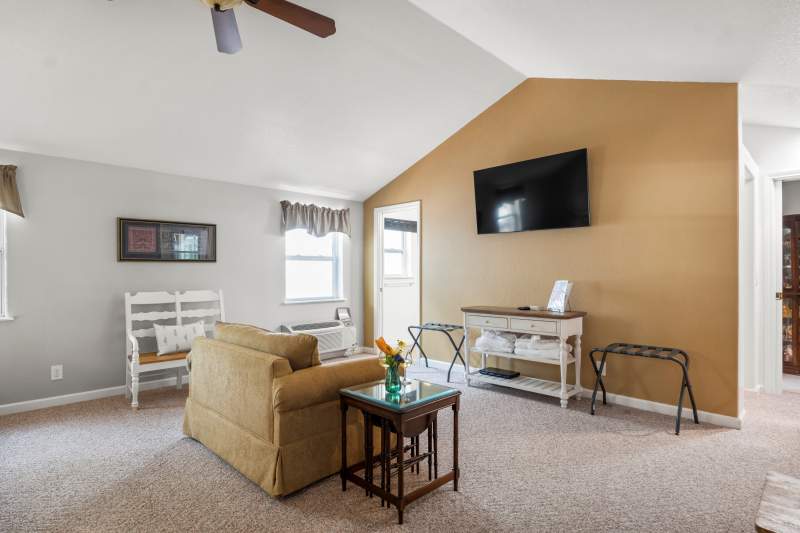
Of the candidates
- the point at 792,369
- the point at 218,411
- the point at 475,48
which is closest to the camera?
the point at 218,411

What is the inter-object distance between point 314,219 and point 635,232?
3.69 m

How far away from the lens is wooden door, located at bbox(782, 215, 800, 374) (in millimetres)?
4984

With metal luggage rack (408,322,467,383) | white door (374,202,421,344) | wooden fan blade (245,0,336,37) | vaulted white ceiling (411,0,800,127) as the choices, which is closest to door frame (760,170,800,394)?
vaulted white ceiling (411,0,800,127)

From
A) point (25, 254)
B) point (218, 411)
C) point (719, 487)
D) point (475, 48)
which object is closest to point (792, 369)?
point (719, 487)

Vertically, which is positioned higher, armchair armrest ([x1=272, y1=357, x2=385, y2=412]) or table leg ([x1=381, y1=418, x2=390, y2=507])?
armchair armrest ([x1=272, y1=357, x2=385, y2=412])

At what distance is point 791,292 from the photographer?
5.00 meters

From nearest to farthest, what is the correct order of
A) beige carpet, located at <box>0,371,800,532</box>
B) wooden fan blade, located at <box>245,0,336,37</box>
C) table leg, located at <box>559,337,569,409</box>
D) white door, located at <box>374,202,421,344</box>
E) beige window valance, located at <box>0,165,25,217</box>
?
beige carpet, located at <box>0,371,800,532</box> → wooden fan blade, located at <box>245,0,336,37</box> → beige window valance, located at <box>0,165,25,217</box> → table leg, located at <box>559,337,569,409</box> → white door, located at <box>374,202,421,344</box>

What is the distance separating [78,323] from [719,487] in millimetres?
5018

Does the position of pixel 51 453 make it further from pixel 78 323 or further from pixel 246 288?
pixel 246 288

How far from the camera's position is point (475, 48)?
12.4 feet

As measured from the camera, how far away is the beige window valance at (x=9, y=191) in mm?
3637

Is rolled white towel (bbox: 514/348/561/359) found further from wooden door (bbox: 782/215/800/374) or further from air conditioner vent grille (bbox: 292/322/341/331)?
wooden door (bbox: 782/215/800/374)

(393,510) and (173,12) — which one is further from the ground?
(173,12)

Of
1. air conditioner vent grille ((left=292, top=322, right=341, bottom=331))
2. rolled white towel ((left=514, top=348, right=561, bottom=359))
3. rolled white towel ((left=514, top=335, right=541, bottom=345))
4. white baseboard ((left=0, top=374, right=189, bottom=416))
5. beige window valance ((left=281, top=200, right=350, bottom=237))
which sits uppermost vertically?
beige window valance ((left=281, top=200, right=350, bottom=237))
